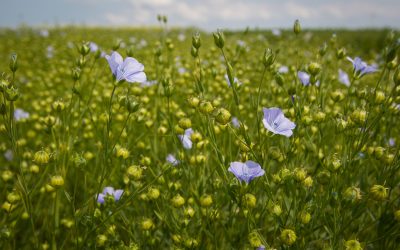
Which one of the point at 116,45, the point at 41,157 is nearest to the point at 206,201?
the point at 41,157

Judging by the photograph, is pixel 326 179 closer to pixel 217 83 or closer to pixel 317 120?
pixel 317 120

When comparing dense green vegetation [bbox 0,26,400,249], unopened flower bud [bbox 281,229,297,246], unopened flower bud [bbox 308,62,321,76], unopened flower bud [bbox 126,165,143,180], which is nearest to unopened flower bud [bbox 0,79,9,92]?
dense green vegetation [bbox 0,26,400,249]

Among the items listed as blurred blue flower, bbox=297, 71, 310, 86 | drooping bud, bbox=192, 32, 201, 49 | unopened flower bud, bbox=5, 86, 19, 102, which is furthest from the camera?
blurred blue flower, bbox=297, 71, 310, 86

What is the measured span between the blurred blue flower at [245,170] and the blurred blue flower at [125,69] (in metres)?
0.52

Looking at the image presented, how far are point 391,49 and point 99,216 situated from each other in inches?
55.3

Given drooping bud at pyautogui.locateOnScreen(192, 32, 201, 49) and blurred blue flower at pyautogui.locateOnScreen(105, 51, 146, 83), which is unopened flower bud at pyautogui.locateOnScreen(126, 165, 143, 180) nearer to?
blurred blue flower at pyautogui.locateOnScreen(105, 51, 146, 83)

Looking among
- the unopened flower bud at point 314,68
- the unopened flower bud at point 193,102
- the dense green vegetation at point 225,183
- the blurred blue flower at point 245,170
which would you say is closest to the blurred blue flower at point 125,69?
the dense green vegetation at point 225,183

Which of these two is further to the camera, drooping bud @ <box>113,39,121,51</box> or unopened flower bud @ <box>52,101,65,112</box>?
drooping bud @ <box>113,39,121,51</box>

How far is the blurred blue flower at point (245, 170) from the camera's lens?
4.14 ft

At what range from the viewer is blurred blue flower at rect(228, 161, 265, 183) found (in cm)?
126

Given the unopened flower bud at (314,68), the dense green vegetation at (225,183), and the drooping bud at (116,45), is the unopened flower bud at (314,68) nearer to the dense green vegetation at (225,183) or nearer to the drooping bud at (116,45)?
the dense green vegetation at (225,183)

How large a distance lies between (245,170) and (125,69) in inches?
25.2

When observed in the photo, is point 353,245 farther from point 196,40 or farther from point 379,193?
point 196,40

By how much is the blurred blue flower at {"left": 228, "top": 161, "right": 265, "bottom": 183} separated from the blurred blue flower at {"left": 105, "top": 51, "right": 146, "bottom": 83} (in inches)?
20.5
